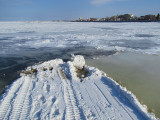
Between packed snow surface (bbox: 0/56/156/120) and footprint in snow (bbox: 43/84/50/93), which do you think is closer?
packed snow surface (bbox: 0/56/156/120)

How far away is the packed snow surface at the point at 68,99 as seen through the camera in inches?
152

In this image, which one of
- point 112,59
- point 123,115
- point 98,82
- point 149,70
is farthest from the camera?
point 112,59

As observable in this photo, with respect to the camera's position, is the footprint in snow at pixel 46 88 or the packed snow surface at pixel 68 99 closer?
the packed snow surface at pixel 68 99

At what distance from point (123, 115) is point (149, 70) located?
12.8 feet

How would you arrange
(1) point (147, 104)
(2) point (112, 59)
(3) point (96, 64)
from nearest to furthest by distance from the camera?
(1) point (147, 104) → (3) point (96, 64) → (2) point (112, 59)

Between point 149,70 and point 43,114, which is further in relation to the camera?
point 149,70

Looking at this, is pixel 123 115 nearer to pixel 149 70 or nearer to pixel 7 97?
pixel 7 97

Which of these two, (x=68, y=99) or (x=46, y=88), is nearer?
(x=68, y=99)

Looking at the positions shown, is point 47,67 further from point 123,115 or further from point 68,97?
point 123,115

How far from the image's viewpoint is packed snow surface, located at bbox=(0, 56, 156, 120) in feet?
12.7

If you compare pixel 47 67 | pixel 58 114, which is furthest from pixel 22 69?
pixel 58 114

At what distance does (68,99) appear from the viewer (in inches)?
179

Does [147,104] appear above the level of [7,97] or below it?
below

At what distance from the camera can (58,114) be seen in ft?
12.8
